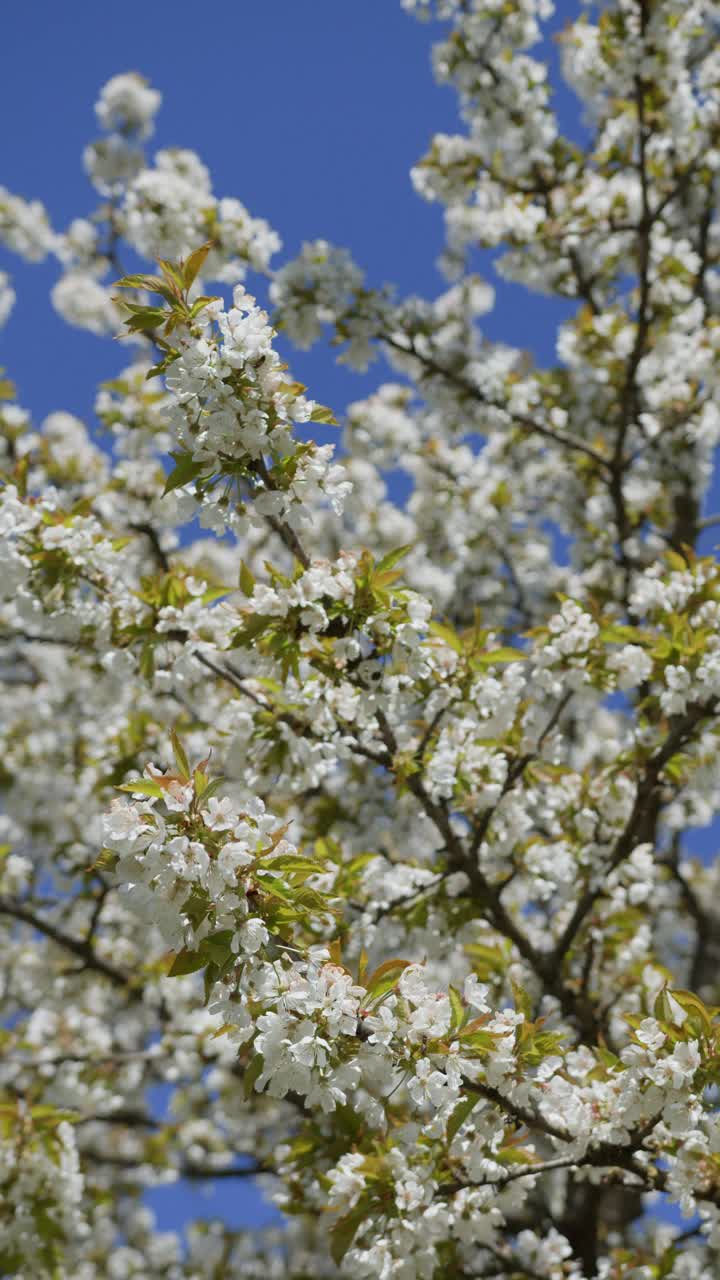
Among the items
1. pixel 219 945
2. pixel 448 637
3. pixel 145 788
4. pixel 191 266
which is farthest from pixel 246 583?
pixel 219 945

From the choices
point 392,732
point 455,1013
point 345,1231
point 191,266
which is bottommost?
point 345,1231

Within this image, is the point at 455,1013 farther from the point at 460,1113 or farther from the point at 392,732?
the point at 392,732

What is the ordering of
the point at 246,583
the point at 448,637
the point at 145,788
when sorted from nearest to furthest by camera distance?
the point at 145,788
the point at 246,583
the point at 448,637

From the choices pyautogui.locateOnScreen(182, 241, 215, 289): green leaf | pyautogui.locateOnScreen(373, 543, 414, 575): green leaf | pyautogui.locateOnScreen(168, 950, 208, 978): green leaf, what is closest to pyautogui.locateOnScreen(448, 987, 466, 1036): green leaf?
pyautogui.locateOnScreen(168, 950, 208, 978): green leaf

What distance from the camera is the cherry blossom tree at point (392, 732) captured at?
225 centimetres

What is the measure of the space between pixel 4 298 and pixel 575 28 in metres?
6.44

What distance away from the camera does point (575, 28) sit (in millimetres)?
5867

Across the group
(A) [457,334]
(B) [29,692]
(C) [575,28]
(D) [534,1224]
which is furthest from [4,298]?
(D) [534,1224]

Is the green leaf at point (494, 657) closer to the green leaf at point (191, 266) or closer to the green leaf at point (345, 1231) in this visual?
the green leaf at point (191, 266)

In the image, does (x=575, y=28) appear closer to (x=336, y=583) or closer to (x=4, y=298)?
(x=336, y=583)

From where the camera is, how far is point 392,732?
3207 millimetres

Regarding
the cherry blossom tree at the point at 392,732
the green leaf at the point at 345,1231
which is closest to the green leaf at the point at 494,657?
the cherry blossom tree at the point at 392,732

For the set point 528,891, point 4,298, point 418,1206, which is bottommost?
point 418,1206

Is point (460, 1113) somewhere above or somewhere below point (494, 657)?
below
